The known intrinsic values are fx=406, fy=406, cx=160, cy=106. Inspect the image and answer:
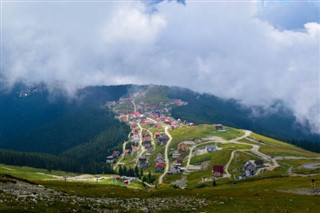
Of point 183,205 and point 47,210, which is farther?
point 183,205

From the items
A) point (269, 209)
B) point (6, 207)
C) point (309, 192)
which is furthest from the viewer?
point (309, 192)

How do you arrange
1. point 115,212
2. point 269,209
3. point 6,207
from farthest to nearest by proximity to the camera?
point 269,209 < point 115,212 < point 6,207

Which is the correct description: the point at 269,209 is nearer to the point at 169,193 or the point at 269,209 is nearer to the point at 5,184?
the point at 169,193

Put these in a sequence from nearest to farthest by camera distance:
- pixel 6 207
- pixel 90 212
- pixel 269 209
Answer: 1. pixel 6 207
2. pixel 90 212
3. pixel 269 209

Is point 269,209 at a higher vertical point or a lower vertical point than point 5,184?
lower

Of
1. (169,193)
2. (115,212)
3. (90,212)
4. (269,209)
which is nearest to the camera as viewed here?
(90,212)

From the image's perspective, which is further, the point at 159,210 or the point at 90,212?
the point at 159,210

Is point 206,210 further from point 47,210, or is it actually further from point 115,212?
point 47,210

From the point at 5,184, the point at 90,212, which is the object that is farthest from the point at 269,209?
the point at 5,184

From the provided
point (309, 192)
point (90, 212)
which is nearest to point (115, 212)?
point (90, 212)
